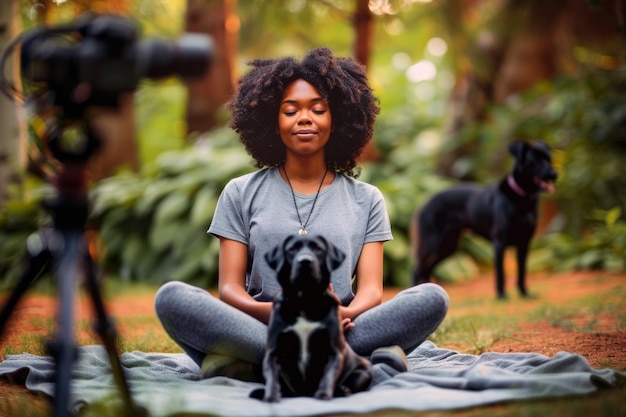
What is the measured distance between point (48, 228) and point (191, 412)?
2.52ft

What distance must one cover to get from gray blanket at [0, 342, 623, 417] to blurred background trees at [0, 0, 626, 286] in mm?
3051

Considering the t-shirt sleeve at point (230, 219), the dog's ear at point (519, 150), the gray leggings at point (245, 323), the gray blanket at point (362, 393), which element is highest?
the dog's ear at point (519, 150)

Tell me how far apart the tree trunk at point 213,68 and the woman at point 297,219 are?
7.97 m

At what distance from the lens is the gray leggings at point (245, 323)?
114 inches

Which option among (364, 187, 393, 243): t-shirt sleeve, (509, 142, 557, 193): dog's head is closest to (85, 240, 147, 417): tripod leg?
(364, 187, 393, 243): t-shirt sleeve

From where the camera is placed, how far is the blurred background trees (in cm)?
825

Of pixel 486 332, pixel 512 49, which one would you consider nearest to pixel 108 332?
pixel 486 332

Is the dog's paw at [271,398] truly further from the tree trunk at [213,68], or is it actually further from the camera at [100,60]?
the tree trunk at [213,68]

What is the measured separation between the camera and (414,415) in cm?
246

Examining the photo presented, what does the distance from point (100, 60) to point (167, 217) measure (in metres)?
6.49

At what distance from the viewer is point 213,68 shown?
1181 centimetres

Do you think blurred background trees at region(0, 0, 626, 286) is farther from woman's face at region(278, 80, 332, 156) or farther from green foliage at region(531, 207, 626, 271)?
woman's face at region(278, 80, 332, 156)

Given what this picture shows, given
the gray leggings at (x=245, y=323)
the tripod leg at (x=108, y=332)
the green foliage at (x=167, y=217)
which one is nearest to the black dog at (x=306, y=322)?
the gray leggings at (x=245, y=323)

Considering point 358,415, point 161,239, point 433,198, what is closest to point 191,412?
point 358,415
